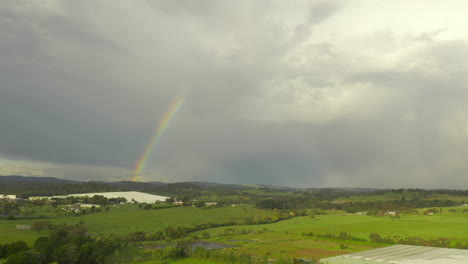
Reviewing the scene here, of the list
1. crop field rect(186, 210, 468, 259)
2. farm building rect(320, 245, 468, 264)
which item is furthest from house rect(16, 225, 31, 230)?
farm building rect(320, 245, 468, 264)

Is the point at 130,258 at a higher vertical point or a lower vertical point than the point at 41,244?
lower

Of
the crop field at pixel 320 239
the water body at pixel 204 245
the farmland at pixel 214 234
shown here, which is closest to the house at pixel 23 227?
the farmland at pixel 214 234

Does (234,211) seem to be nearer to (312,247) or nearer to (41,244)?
(312,247)

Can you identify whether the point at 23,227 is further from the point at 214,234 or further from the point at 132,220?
the point at 214,234

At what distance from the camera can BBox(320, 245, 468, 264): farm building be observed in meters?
61.2

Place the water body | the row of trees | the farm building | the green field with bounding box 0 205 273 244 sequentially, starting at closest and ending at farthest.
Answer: the row of trees < the farm building < the water body < the green field with bounding box 0 205 273 244

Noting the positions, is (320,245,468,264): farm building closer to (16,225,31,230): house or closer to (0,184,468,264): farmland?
(0,184,468,264): farmland

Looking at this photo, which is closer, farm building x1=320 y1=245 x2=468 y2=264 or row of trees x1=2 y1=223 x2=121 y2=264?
row of trees x1=2 y1=223 x2=121 y2=264

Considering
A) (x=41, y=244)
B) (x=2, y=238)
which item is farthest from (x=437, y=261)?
(x=2, y=238)

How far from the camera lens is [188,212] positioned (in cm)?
16712

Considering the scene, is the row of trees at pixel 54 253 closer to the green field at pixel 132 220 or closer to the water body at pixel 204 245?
the green field at pixel 132 220

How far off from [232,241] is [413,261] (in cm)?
5815

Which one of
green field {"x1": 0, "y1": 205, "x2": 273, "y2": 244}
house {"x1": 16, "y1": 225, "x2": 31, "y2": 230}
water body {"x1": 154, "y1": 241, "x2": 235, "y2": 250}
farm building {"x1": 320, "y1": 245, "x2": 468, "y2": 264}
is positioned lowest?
water body {"x1": 154, "y1": 241, "x2": 235, "y2": 250}

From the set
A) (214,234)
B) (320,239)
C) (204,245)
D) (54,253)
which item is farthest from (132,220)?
(320,239)
